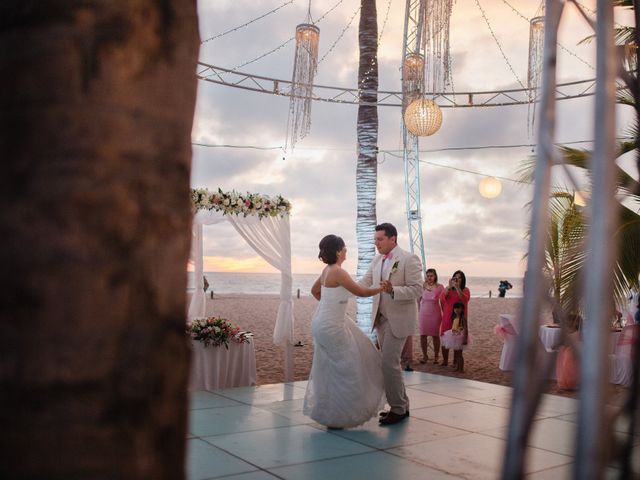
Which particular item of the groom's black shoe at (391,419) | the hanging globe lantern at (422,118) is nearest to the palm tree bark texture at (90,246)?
the groom's black shoe at (391,419)

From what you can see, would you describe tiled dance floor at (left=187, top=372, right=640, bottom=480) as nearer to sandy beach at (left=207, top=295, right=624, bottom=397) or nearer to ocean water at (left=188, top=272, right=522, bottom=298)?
sandy beach at (left=207, top=295, right=624, bottom=397)

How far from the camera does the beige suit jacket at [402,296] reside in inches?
262

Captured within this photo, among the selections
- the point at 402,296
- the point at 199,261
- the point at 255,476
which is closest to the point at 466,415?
the point at 402,296

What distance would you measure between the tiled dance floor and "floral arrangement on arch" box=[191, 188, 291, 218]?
3.17m

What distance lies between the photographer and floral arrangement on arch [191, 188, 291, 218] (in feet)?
32.8

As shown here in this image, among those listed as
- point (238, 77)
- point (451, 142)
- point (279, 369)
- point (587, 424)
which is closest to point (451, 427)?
point (279, 369)

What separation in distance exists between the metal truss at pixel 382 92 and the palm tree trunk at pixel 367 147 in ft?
6.98

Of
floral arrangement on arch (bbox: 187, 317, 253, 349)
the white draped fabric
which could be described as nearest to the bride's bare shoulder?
floral arrangement on arch (bbox: 187, 317, 253, 349)

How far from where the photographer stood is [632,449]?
40.2 inches

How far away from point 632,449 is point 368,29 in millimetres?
12369

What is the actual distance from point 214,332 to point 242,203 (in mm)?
2581

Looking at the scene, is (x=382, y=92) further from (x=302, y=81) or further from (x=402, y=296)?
(x=402, y=296)

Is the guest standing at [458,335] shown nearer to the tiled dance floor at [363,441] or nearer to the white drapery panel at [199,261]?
the tiled dance floor at [363,441]

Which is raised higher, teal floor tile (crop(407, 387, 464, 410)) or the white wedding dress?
the white wedding dress
